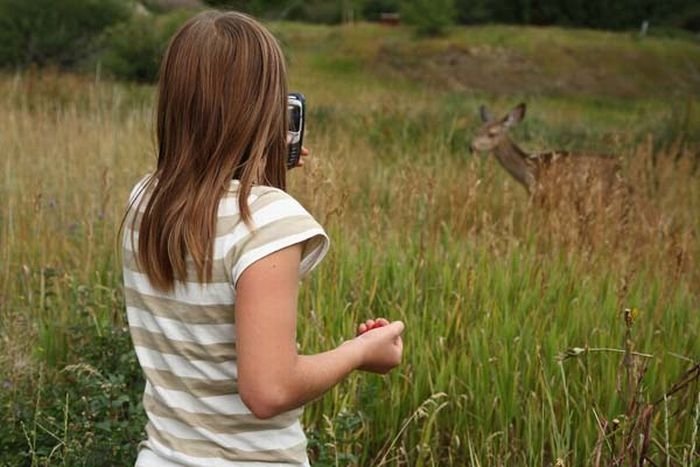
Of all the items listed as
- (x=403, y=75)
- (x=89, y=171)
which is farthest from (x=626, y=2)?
(x=89, y=171)

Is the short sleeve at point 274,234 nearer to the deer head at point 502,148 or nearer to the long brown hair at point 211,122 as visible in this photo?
the long brown hair at point 211,122

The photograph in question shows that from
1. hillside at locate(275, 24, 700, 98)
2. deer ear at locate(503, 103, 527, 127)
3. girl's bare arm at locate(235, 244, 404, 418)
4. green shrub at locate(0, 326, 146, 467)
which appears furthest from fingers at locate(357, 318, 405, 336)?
hillside at locate(275, 24, 700, 98)

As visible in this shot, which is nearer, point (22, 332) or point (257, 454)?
point (257, 454)

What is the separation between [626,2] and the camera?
39.5 meters

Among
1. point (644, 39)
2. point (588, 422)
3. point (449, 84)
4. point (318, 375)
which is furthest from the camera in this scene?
point (644, 39)

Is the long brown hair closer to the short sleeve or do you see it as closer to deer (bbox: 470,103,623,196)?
the short sleeve

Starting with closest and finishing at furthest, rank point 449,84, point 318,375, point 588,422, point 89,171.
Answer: point 318,375, point 588,422, point 89,171, point 449,84

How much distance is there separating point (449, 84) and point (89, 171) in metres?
22.6

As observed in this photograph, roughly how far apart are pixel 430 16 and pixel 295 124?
34230 millimetres

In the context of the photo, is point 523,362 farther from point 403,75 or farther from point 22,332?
point 403,75

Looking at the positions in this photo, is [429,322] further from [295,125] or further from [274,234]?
[274,234]

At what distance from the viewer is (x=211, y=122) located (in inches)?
73.4

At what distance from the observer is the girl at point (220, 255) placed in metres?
1.78

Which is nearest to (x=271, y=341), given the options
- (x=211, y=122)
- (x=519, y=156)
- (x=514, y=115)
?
(x=211, y=122)
